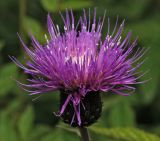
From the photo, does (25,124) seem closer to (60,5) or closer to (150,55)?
(60,5)

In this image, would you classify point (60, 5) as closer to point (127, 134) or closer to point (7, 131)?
point (7, 131)

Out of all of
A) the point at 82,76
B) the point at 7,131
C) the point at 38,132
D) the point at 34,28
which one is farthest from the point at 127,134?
the point at 34,28

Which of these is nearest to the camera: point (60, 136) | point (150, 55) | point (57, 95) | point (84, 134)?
point (84, 134)

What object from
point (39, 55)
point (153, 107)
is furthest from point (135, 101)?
→ point (39, 55)

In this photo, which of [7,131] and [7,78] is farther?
[7,78]

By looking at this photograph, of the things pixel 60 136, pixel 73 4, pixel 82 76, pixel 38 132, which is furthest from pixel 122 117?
pixel 82 76

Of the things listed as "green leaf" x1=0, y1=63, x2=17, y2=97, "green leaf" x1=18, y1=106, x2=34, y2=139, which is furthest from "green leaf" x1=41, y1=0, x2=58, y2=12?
"green leaf" x1=18, y1=106, x2=34, y2=139

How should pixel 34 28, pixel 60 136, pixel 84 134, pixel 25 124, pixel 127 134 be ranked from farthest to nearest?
pixel 34 28
pixel 25 124
pixel 60 136
pixel 127 134
pixel 84 134

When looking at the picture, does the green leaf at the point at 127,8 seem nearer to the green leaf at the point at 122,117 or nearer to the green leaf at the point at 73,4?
the green leaf at the point at 73,4

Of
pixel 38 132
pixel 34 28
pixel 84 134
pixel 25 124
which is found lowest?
pixel 38 132

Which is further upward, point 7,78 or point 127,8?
point 127,8
